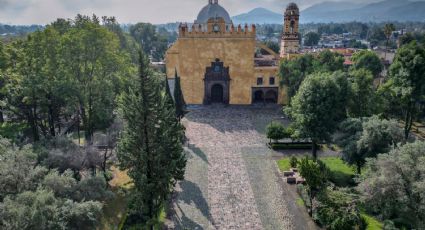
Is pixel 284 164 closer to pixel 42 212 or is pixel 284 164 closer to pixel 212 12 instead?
pixel 42 212

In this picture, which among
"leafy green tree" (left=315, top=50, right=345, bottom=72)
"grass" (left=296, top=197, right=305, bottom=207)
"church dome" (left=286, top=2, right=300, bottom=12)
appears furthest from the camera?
"church dome" (left=286, top=2, right=300, bottom=12)

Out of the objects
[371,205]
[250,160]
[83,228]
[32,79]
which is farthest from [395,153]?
[32,79]

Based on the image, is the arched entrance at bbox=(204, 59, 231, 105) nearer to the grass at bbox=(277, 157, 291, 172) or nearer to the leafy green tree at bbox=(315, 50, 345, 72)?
the leafy green tree at bbox=(315, 50, 345, 72)

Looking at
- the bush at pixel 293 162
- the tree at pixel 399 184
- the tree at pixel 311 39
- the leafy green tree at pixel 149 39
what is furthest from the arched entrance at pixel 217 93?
the tree at pixel 311 39

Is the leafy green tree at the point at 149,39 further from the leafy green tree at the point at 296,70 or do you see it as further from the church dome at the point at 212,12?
the leafy green tree at the point at 296,70

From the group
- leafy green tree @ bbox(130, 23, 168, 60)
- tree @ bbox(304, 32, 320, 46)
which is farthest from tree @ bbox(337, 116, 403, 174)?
tree @ bbox(304, 32, 320, 46)

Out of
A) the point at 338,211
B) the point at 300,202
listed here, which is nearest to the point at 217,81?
the point at 300,202
